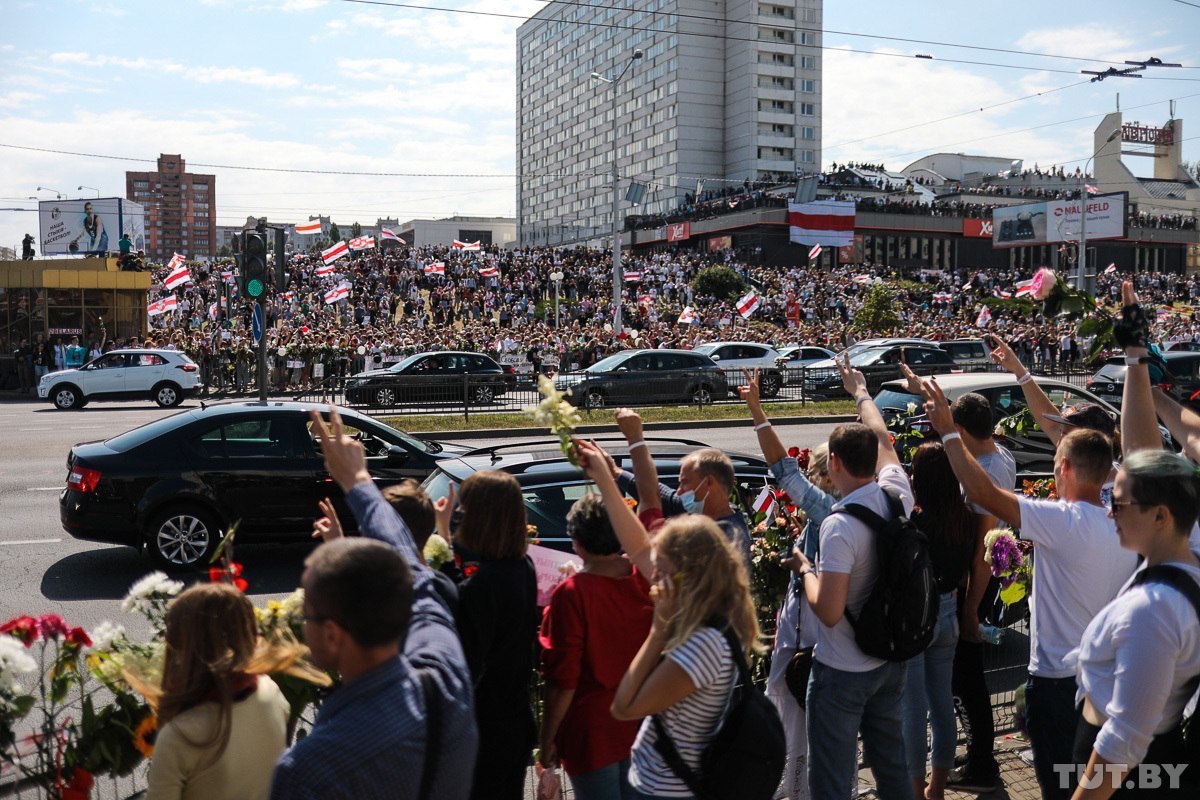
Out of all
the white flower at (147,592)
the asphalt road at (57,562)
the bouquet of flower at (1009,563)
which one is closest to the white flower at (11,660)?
the white flower at (147,592)

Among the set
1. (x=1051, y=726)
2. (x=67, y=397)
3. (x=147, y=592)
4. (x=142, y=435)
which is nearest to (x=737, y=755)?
(x=1051, y=726)

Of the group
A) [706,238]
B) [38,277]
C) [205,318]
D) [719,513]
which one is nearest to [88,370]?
[38,277]

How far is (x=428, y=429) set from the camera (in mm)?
19641

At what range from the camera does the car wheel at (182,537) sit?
911 centimetres

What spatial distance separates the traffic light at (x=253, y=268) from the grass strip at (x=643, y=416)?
13.4 ft

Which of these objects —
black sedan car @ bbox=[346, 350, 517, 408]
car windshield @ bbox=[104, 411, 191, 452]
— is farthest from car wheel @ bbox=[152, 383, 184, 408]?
Answer: car windshield @ bbox=[104, 411, 191, 452]

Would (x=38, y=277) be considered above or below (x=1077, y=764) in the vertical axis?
above

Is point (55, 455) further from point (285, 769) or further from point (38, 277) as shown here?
point (38, 277)

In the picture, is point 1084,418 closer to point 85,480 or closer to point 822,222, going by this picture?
point 85,480

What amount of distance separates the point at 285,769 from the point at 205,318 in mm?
43403

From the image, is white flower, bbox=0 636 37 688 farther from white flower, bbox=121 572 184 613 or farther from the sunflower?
white flower, bbox=121 572 184 613

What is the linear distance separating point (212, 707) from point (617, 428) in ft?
59.8

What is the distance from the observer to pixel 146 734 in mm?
3174

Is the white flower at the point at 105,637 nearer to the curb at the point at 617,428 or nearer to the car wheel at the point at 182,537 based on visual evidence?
the car wheel at the point at 182,537
